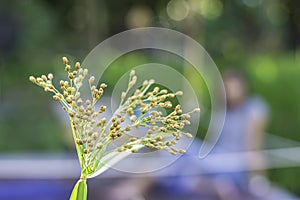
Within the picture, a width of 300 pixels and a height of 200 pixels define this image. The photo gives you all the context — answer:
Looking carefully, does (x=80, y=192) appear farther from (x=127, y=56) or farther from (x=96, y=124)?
(x=127, y=56)

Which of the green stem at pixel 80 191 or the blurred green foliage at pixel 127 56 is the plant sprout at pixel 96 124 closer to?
the green stem at pixel 80 191

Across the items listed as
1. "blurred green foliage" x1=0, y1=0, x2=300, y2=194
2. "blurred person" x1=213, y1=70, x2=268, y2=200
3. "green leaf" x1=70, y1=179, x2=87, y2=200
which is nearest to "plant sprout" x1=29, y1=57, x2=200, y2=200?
"green leaf" x1=70, y1=179, x2=87, y2=200

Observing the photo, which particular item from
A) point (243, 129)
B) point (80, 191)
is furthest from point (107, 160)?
point (243, 129)

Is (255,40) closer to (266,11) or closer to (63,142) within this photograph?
(266,11)

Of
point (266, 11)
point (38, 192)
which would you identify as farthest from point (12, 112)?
point (266, 11)

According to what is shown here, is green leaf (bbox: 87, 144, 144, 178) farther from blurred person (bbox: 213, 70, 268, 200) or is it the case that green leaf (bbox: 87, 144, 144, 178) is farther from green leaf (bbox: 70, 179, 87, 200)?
blurred person (bbox: 213, 70, 268, 200)

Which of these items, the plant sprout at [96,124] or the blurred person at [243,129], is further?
the blurred person at [243,129]

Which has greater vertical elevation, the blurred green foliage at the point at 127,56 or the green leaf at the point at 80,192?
the blurred green foliage at the point at 127,56

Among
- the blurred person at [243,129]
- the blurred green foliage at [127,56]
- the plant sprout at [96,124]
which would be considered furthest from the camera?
the blurred green foliage at [127,56]

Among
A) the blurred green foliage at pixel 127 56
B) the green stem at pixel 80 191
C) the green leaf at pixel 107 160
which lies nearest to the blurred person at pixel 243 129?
the blurred green foliage at pixel 127 56
